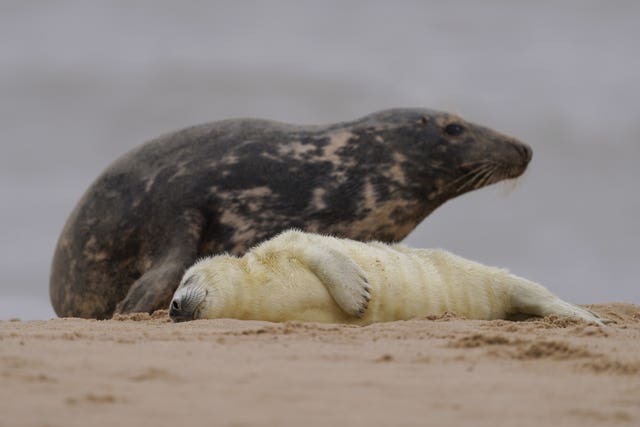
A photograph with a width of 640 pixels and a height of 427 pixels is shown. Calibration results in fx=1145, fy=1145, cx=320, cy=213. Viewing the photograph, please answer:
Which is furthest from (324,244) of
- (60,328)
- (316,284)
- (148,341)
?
(148,341)

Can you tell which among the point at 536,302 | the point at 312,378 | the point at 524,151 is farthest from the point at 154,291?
the point at 312,378

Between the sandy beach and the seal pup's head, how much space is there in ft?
3.15

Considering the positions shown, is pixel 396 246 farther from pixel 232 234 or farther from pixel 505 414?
pixel 505 414

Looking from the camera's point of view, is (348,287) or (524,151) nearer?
(348,287)

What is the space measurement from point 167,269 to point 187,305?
8.86 ft

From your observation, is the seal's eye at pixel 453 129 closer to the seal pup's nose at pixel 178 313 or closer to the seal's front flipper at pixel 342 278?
the seal's front flipper at pixel 342 278

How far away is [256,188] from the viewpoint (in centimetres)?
1023

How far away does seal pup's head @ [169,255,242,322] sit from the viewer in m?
6.79

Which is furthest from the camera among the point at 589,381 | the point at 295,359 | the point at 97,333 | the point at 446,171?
the point at 446,171

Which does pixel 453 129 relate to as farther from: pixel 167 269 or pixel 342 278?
pixel 342 278

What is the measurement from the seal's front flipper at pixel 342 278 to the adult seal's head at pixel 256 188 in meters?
2.71

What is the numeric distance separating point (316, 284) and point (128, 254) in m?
3.70

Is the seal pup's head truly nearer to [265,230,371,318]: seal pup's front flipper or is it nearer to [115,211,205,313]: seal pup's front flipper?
[265,230,371,318]: seal pup's front flipper

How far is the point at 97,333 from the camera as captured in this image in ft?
18.4
